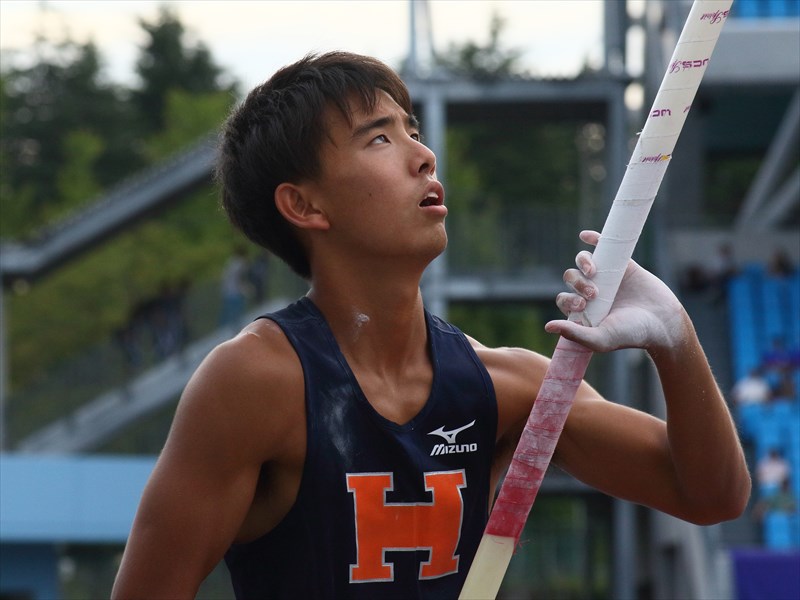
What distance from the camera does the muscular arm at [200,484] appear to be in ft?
9.72

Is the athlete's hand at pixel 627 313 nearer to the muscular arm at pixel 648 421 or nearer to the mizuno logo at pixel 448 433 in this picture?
the muscular arm at pixel 648 421

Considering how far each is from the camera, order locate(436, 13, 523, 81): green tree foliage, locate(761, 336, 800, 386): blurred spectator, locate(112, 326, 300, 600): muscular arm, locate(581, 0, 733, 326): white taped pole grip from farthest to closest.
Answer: locate(436, 13, 523, 81): green tree foliage → locate(761, 336, 800, 386): blurred spectator → locate(112, 326, 300, 600): muscular arm → locate(581, 0, 733, 326): white taped pole grip

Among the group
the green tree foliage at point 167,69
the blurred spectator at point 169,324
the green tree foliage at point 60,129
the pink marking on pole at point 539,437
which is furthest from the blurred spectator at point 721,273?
the green tree foliage at point 167,69

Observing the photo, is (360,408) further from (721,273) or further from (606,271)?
(721,273)

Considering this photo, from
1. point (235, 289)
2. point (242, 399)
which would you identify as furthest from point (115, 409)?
point (242, 399)

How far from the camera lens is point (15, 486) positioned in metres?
12.3

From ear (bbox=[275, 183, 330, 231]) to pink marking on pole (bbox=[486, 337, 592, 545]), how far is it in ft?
2.23

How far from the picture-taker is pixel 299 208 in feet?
10.8

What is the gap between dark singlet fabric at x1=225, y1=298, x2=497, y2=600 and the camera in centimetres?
308

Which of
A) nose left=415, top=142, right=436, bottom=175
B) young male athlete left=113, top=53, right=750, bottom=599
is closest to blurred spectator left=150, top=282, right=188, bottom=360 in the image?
young male athlete left=113, top=53, right=750, bottom=599

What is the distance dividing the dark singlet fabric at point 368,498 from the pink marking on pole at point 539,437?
0.77 feet

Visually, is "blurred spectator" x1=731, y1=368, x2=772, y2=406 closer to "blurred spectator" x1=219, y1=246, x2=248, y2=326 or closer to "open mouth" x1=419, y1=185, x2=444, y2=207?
"blurred spectator" x1=219, y1=246, x2=248, y2=326

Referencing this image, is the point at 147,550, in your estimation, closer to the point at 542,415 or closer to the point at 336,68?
the point at 542,415

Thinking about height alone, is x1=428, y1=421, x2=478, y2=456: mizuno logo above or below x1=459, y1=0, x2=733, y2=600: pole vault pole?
below
